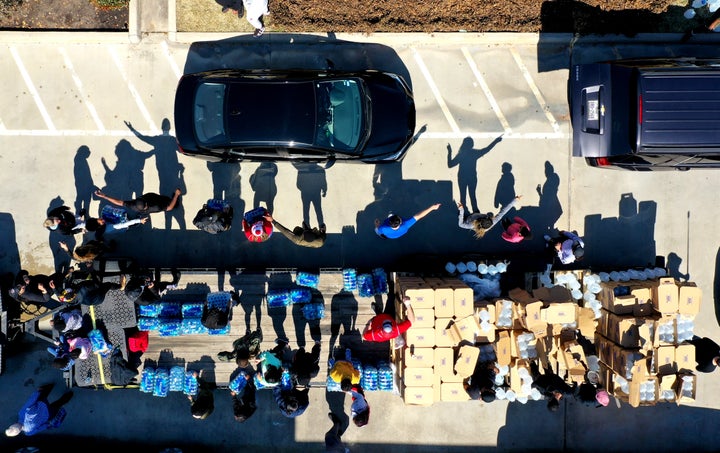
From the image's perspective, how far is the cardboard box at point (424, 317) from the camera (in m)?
6.88

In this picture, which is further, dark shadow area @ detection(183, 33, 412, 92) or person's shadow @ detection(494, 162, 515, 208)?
person's shadow @ detection(494, 162, 515, 208)

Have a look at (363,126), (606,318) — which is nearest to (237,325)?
(363,126)

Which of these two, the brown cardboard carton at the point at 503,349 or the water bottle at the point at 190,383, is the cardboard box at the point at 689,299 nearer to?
the brown cardboard carton at the point at 503,349

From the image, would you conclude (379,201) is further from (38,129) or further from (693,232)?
(38,129)

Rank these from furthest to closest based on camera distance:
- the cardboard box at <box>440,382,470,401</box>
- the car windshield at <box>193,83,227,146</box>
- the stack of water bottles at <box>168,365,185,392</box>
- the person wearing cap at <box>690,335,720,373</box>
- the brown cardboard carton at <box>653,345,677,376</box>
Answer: the stack of water bottles at <box>168,365,185,392</box>, the person wearing cap at <box>690,335,720,373</box>, the brown cardboard carton at <box>653,345,677,376</box>, the cardboard box at <box>440,382,470,401</box>, the car windshield at <box>193,83,227,146</box>

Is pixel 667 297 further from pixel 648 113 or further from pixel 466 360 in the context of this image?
pixel 466 360

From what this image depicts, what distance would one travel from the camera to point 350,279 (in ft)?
24.8

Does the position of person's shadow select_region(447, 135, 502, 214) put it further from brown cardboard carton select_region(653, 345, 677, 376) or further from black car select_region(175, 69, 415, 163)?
brown cardboard carton select_region(653, 345, 677, 376)

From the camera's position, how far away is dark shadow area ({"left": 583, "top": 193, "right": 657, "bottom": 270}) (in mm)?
8172

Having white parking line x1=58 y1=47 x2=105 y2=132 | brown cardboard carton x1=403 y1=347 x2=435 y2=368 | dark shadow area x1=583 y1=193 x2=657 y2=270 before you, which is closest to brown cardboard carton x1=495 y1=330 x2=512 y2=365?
brown cardboard carton x1=403 y1=347 x2=435 y2=368

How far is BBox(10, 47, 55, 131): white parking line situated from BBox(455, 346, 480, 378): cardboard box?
343 inches

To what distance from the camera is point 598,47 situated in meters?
8.10

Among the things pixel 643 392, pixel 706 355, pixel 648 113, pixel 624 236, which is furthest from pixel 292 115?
pixel 706 355

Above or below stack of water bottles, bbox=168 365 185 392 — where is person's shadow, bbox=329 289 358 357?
above
